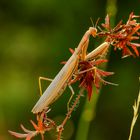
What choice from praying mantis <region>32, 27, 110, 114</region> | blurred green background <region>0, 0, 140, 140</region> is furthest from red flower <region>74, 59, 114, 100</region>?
blurred green background <region>0, 0, 140, 140</region>

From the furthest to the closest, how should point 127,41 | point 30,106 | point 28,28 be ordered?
point 28,28 < point 30,106 < point 127,41

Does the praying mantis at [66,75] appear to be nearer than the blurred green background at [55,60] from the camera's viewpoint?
Yes

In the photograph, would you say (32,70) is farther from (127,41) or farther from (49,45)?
(127,41)

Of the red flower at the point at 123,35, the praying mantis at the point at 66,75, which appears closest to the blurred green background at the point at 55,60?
the praying mantis at the point at 66,75

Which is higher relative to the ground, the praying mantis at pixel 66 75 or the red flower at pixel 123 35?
the red flower at pixel 123 35

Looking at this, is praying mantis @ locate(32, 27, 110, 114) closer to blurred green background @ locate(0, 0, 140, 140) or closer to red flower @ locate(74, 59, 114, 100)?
red flower @ locate(74, 59, 114, 100)

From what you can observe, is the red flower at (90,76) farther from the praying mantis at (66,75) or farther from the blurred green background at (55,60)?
the blurred green background at (55,60)

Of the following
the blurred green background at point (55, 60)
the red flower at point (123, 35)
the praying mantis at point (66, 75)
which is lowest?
the blurred green background at point (55, 60)

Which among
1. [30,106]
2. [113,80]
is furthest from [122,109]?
[30,106]

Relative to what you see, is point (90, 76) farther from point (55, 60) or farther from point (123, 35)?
point (55, 60)
